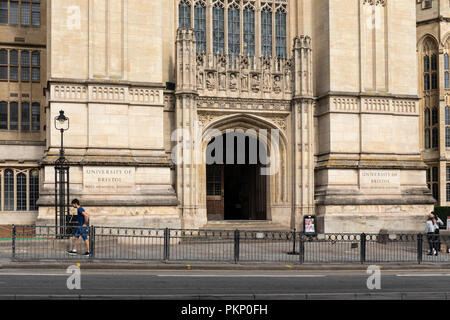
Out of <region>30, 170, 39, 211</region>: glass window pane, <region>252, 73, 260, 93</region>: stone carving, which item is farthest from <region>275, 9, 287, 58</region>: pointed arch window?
<region>30, 170, 39, 211</region>: glass window pane

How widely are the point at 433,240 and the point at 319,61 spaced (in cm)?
1239

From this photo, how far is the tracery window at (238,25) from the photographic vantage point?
29.6 metres

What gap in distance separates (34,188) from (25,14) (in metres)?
9.80

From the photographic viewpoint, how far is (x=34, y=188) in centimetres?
2947

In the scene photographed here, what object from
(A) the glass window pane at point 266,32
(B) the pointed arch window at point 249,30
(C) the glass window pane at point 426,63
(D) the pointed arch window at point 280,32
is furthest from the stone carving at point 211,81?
(C) the glass window pane at point 426,63

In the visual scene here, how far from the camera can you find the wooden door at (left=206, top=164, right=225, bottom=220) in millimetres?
30844

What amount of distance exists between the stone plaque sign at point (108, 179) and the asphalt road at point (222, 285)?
862cm

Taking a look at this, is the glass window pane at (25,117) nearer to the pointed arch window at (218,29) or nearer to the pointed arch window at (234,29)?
the pointed arch window at (218,29)

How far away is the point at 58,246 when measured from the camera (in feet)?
62.3

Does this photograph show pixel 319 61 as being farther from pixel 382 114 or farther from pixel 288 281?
pixel 288 281

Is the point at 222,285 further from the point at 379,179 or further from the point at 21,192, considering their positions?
the point at 21,192

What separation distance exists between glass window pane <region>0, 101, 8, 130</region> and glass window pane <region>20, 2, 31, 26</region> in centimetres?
448
